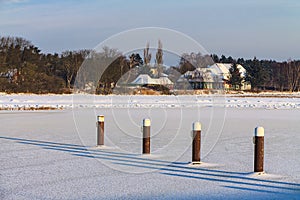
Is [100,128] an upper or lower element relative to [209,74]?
lower

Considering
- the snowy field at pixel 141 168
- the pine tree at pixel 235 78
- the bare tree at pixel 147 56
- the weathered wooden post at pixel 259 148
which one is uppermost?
the pine tree at pixel 235 78

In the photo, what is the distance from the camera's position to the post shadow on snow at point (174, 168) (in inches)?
309

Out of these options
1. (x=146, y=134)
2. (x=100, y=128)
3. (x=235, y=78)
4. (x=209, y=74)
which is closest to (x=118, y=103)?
(x=209, y=74)

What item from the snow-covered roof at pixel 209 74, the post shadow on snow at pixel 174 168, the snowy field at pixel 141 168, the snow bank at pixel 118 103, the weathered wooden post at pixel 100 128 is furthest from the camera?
the snow bank at pixel 118 103

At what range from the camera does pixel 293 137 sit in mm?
14805

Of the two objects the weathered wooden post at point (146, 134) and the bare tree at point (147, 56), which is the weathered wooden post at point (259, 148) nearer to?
the weathered wooden post at point (146, 134)

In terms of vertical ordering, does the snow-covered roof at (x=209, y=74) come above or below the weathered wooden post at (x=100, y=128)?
above

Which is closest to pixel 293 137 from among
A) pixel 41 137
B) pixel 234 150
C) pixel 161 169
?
pixel 234 150

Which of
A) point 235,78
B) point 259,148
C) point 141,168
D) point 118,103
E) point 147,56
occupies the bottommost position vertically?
point 141,168

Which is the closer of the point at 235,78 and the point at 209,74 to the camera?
the point at 209,74

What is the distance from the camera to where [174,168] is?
942 cm

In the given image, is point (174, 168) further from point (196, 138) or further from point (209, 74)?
point (209, 74)

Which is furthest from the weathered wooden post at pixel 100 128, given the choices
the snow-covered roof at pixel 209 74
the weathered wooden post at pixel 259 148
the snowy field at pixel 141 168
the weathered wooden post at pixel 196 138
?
the snow-covered roof at pixel 209 74

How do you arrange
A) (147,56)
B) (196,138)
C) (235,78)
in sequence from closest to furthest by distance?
(196,138) → (147,56) → (235,78)
